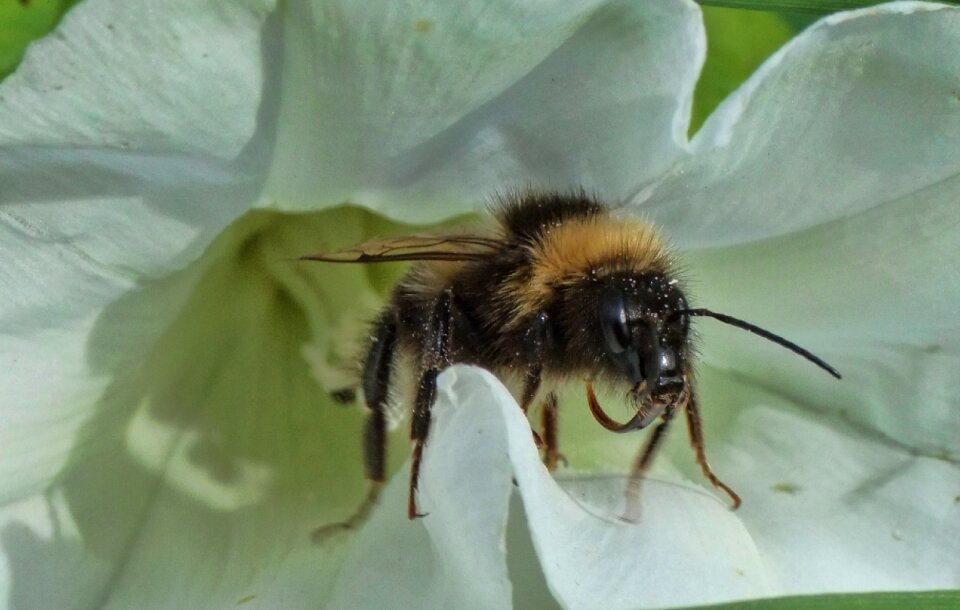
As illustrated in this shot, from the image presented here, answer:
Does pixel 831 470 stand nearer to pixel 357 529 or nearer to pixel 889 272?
pixel 889 272

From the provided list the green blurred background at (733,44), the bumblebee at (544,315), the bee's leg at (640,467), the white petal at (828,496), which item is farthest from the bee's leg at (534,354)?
the green blurred background at (733,44)

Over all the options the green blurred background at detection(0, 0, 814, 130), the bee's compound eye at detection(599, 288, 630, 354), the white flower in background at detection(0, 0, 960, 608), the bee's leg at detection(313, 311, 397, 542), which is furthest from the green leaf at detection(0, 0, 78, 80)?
the green blurred background at detection(0, 0, 814, 130)

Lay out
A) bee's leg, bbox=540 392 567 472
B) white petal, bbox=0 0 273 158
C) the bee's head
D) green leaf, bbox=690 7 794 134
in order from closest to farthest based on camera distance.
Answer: white petal, bbox=0 0 273 158, the bee's head, bee's leg, bbox=540 392 567 472, green leaf, bbox=690 7 794 134

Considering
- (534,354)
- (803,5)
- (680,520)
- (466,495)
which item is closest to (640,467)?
(680,520)

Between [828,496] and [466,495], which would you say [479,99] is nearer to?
[466,495]

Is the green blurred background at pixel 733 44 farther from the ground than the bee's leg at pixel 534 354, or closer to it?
farther from the ground

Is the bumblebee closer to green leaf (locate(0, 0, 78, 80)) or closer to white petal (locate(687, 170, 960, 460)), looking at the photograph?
white petal (locate(687, 170, 960, 460))

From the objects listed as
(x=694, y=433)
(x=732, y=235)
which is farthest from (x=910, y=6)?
(x=694, y=433)

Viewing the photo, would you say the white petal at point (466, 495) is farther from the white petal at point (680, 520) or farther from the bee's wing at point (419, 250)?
the bee's wing at point (419, 250)
